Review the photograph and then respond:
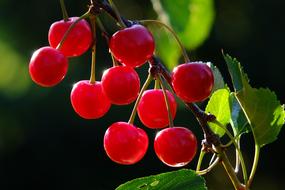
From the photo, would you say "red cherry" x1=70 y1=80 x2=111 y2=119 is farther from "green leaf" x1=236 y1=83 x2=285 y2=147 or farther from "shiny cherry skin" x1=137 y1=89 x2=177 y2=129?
"green leaf" x1=236 y1=83 x2=285 y2=147

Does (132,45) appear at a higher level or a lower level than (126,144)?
higher

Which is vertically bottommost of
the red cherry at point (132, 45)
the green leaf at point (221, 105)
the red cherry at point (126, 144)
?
the green leaf at point (221, 105)

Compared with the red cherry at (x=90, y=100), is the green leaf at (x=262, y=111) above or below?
below

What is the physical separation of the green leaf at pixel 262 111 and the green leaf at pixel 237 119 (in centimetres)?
5

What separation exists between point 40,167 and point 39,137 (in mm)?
711

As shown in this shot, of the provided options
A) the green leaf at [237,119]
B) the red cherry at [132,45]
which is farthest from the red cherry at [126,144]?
the green leaf at [237,119]

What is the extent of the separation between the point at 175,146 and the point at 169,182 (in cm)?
8

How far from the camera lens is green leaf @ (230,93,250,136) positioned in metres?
1.32

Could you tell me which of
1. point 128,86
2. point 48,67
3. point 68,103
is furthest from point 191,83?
point 68,103

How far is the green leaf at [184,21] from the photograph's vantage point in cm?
113

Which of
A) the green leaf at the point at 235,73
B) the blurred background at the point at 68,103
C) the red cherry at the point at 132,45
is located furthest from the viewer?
the blurred background at the point at 68,103

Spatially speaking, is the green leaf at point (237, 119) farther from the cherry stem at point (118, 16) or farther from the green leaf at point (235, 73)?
the cherry stem at point (118, 16)

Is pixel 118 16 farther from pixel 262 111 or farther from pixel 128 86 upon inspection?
pixel 262 111

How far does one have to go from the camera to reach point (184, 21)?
3.84 ft
